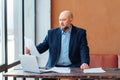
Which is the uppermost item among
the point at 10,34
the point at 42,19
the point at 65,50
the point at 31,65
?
the point at 42,19

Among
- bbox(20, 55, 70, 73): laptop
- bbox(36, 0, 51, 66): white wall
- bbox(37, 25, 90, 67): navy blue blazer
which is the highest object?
bbox(36, 0, 51, 66): white wall

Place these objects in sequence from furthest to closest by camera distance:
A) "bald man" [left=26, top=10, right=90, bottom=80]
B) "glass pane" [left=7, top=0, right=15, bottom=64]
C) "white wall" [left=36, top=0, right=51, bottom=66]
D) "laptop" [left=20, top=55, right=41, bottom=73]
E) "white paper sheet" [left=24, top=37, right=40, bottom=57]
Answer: "white wall" [left=36, top=0, right=51, bottom=66], "glass pane" [left=7, top=0, right=15, bottom=64], "bald man" [left=26, top=10, right=90, bottom=80], "white paper sheet" [left=24, top=37, right=40, bottom=57], "laptop" [left=20, top=55, right=41, bottom=73]

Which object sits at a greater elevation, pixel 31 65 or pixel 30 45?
pixel 30 45

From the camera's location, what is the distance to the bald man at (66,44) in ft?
11.8

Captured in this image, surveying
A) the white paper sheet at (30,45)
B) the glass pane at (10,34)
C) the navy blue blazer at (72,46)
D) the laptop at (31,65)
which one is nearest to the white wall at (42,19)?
the glass pane at (10,34)

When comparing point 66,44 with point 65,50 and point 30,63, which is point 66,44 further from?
point 30,63

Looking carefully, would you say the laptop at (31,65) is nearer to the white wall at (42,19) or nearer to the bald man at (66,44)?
the bald man at (66,44)

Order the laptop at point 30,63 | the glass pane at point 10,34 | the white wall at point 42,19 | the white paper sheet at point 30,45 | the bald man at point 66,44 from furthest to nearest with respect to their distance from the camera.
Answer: the white wall at point 42,19, the glass pane at point 10,34, the bald man at point 66,44, the white paper sheet at point 30,45, the laptop at point 30,63

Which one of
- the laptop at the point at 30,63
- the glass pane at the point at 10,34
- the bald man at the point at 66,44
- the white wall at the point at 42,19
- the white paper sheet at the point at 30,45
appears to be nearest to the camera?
the laptop at the point at 30,63

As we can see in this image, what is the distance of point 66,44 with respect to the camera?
367 cm

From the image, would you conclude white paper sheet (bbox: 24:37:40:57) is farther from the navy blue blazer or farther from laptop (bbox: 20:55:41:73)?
the navy blue blazer

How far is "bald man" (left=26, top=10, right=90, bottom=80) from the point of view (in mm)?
3607

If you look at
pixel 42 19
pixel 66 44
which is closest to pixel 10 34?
pixel 66 44

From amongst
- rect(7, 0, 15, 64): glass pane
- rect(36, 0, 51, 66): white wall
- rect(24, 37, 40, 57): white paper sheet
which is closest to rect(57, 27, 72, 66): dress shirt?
rect(24, 37, 40, 57): white paper sheet
